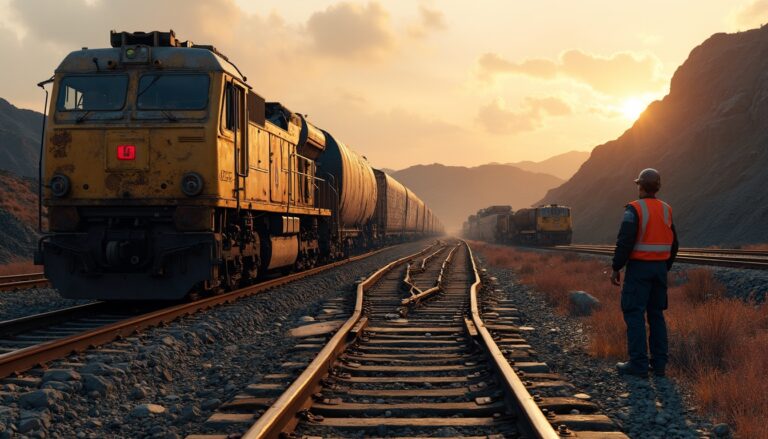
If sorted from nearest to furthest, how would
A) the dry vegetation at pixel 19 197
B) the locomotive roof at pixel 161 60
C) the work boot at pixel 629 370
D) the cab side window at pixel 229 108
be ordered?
the work boot at pixel 629 370 → the locomotive roof at pixel 161 60 → the cab side window at pixel 229 108 → the dry vegetation at pixel 19 197

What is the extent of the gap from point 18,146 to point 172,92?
86.6 meters

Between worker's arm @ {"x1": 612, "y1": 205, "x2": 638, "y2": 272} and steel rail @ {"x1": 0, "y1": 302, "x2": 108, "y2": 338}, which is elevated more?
worker's arm @ {"x1": 612, "y1": 205, "x2": 638, "y2": 272}

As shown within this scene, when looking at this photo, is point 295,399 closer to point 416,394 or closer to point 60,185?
point 416,394

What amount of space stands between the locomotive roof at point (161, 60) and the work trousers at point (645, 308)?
6656 millimetres

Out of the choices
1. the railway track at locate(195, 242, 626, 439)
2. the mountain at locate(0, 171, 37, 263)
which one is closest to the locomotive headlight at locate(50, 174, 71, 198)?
the railway track at locate(195, 242, 626, 439)


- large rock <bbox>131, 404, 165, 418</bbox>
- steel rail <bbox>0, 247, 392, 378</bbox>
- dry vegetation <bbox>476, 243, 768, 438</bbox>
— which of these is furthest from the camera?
steel rail <bbox>0, 247, 392, 378</bbox>

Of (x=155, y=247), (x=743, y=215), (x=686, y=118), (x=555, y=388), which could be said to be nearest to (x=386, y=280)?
(x=155, y=247)

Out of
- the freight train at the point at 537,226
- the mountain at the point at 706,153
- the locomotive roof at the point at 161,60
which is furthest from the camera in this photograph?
the mountain at the point at 706,153

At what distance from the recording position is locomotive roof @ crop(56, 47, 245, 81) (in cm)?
901

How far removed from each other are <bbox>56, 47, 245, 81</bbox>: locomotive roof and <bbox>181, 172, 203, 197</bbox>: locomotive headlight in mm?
1718

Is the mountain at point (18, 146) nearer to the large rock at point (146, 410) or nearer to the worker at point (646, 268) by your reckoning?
the large rock at point (146, 410)

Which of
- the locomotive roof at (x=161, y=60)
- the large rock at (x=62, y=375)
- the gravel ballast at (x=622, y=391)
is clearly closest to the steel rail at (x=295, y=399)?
the large rock at (x=62, y=375)

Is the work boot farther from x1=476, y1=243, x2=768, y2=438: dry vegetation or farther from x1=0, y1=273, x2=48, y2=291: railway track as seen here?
x1=0, y1=273, x2=48, y2=291: railway track

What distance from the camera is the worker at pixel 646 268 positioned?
557cm
